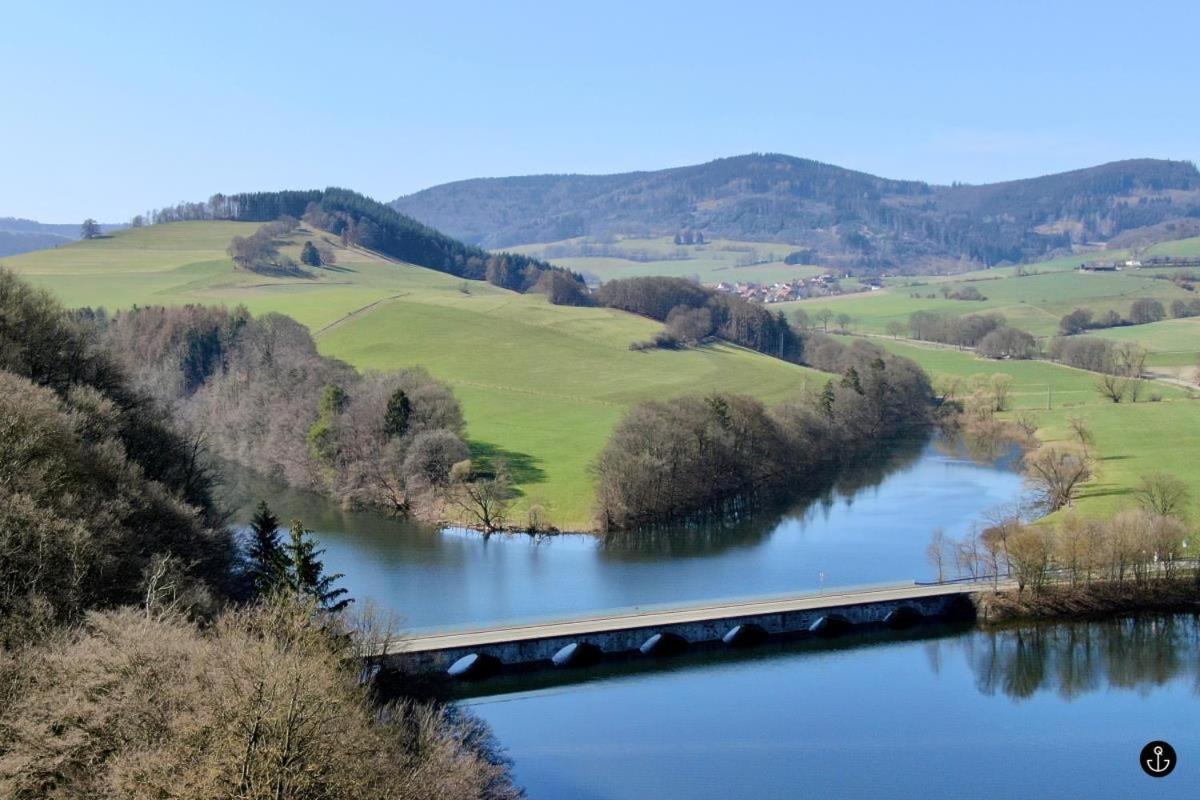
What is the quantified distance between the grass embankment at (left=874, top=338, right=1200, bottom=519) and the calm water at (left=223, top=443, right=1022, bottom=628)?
6301 mm

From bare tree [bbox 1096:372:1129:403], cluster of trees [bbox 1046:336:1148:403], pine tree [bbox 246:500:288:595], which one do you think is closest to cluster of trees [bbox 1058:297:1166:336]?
cluster of trees [bbox 1046:336:1148:403]

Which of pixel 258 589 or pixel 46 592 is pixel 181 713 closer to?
pixel 46 592

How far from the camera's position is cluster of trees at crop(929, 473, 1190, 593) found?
47.8m

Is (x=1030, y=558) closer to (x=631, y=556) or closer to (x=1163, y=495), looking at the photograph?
(x=1163, y=495)

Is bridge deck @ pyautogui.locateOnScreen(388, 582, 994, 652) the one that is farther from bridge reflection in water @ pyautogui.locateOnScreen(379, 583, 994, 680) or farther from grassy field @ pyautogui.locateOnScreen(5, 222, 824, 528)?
grassy field @ pyautogui.locateOnScreen(5, 222, 824, 528)

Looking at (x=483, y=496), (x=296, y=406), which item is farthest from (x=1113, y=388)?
(x=296, y=406)

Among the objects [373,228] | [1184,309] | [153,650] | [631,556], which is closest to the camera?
[153,650]

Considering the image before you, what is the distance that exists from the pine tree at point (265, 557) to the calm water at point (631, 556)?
17.6ft

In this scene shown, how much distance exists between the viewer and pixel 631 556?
57219 mm

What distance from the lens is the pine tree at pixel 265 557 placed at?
123 feet

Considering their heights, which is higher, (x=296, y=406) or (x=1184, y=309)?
(x=1184, y=309)

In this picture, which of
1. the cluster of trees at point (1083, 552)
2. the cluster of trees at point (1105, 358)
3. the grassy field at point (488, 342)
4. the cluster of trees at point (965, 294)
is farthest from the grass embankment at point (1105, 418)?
the cluster of trees at point (965, 294)
